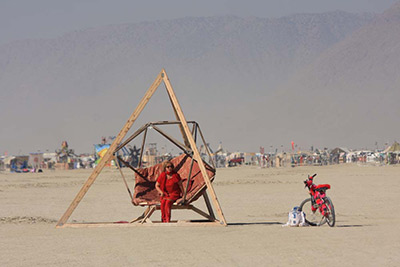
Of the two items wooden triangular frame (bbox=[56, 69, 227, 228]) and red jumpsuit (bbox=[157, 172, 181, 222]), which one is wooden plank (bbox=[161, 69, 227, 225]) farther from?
red jumpsuit (bbox=[157, 172, 181, 222])

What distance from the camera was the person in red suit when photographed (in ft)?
45.7

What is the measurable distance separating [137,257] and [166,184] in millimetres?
4797

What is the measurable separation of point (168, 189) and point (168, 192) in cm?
7

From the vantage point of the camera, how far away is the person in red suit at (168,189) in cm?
1392

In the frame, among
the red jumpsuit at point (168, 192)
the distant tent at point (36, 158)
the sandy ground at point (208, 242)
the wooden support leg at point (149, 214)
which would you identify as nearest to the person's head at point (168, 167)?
the red jumpsuit at point (168, 192)

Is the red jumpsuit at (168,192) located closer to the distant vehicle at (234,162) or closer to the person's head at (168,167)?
the person's head at (168,167)

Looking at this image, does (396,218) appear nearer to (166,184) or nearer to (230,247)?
(166,184)

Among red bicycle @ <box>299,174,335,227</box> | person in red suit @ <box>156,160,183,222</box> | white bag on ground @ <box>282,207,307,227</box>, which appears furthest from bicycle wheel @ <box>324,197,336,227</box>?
person in red suit @ <box>156,160,183,222</box>

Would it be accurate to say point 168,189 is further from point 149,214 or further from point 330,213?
point 330,213

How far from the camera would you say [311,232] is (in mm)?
11758

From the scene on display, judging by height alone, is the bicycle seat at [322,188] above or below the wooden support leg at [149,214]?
above

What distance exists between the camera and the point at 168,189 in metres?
14.0

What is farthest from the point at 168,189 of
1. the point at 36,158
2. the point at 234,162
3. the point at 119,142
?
the point at 36,158

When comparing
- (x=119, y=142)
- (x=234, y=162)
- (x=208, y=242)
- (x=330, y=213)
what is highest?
(x=234, y=162)
